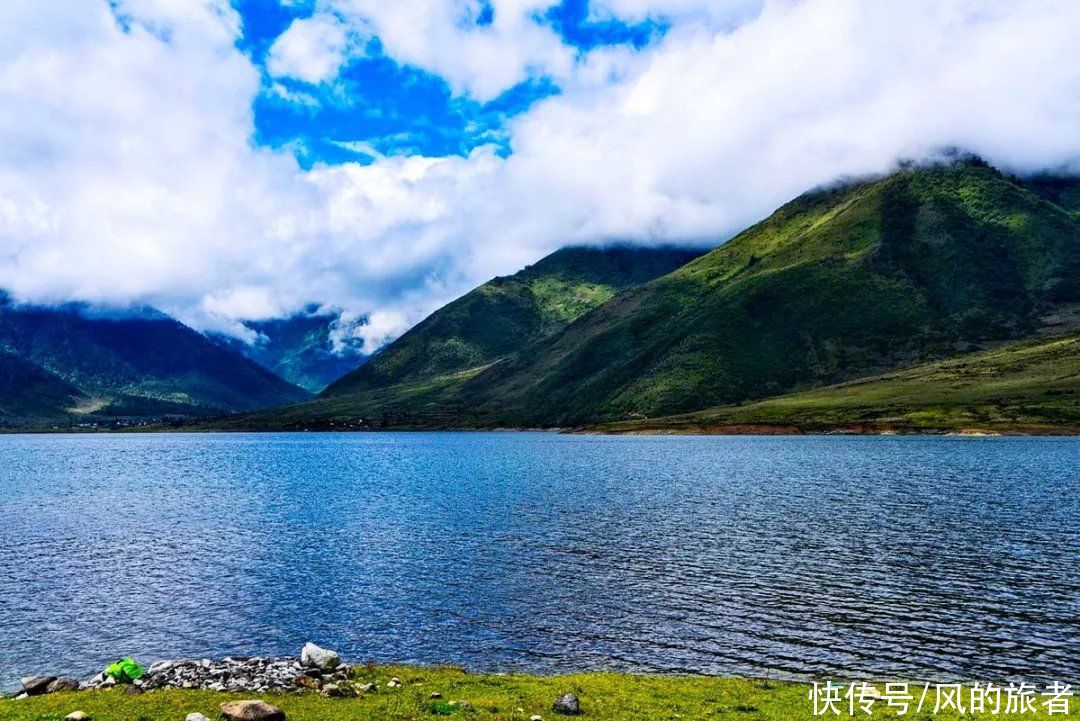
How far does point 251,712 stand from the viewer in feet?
92.7

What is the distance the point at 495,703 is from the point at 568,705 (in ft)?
11.3

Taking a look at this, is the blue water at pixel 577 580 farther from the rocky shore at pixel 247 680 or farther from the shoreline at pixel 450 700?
the rocky shore at pixel 247 680

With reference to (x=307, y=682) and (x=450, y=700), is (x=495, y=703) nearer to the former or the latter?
(x=450, y=700)

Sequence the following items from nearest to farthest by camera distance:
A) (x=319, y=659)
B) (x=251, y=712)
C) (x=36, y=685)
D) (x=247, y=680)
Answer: (x=251, y=712) → (x=247, y=680) → (x=36, y=685) → (x=319, y=659)

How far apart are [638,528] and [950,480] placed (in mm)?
76709

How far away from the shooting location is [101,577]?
65.3m

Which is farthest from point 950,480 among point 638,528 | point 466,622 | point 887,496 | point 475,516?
point 466,622

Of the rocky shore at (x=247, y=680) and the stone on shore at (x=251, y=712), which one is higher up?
the stone on shore at (x=251, y=712)

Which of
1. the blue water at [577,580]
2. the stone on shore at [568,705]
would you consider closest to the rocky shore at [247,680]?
the stone on shore at [568,705]

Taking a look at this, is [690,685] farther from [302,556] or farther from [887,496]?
[887,496]

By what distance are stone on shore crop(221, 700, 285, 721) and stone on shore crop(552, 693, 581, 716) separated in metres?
11.1

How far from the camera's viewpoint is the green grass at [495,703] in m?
30.1

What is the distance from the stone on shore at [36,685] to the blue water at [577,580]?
224 inches

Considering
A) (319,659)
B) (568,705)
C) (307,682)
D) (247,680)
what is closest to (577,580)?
(319,659)
